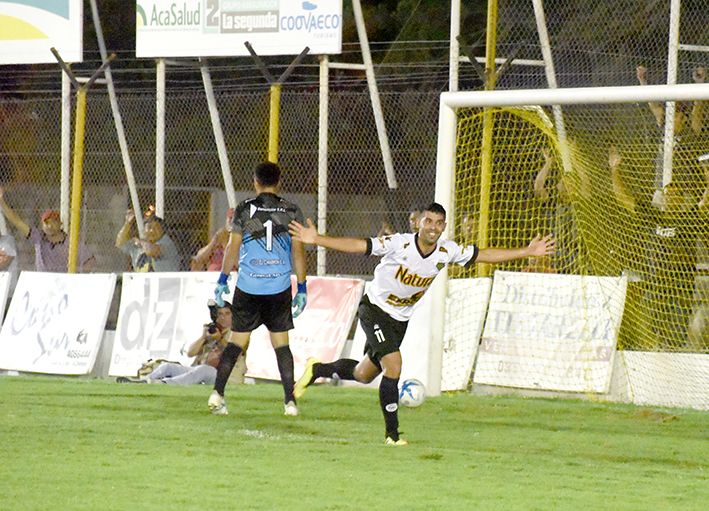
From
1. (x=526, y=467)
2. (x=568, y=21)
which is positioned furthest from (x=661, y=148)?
(x=526, y=467)

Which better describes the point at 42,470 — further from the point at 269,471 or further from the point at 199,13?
the point at 199,13

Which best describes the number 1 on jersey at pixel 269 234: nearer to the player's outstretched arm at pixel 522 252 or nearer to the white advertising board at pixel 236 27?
the player's outstretched arm at pixel 522 252

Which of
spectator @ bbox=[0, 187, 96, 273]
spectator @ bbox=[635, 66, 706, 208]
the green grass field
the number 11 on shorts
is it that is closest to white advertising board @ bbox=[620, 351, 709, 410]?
the green grass field

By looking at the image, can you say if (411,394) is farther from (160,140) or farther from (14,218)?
(14,218)

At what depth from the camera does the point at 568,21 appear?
18.0m

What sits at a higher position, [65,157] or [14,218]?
[65,157]

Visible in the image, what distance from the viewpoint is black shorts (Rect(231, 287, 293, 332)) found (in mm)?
12156

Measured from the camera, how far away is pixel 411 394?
492 inches

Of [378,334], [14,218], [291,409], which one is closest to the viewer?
[378,334]

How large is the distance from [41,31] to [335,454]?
11031mm

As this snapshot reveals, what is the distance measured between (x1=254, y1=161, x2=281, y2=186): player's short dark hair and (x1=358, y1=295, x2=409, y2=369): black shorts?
145cm

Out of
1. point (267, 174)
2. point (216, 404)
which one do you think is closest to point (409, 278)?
point (267, 174)

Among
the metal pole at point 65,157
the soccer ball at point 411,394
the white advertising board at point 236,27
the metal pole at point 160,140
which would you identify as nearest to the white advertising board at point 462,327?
the soccer ball at point 411,394

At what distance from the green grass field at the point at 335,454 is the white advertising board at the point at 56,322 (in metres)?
2.73
